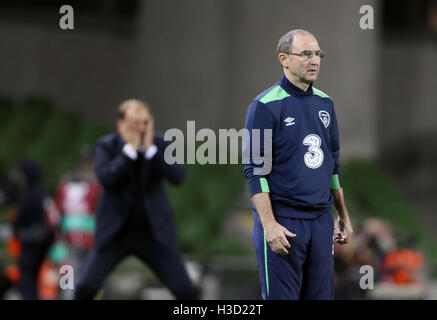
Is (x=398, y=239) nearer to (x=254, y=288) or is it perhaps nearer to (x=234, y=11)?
(x=254, y=288)

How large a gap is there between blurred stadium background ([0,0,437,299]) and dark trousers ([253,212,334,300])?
Answer: 2858 millimetres

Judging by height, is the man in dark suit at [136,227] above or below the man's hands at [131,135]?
below

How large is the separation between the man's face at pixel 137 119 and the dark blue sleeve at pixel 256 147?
1.56 m

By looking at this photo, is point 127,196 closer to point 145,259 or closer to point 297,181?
point 145,259

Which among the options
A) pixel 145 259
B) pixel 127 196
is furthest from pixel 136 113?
pixel 145 259

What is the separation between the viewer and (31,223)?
9.59m

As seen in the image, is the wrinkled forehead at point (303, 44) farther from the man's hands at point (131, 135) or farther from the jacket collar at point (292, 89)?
the man's hands at point (131, 135)

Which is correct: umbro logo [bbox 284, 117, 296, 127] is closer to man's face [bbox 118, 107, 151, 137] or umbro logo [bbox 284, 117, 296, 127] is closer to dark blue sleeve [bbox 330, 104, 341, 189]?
dark blue sleeve [bbox 330, 104, 341, 189]

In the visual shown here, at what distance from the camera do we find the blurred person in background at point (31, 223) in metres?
9.45

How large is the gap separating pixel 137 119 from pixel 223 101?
11.5 metres

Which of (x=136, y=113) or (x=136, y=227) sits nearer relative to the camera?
(x=136, y=113)

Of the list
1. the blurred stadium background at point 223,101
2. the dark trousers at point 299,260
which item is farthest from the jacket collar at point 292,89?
the blurred stadium background at point 223,101

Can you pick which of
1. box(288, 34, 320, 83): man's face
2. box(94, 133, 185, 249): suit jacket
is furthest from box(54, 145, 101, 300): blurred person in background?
box(288, 34, 320, 83): man's face

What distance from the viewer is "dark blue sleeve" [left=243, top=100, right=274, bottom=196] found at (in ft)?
14.9
